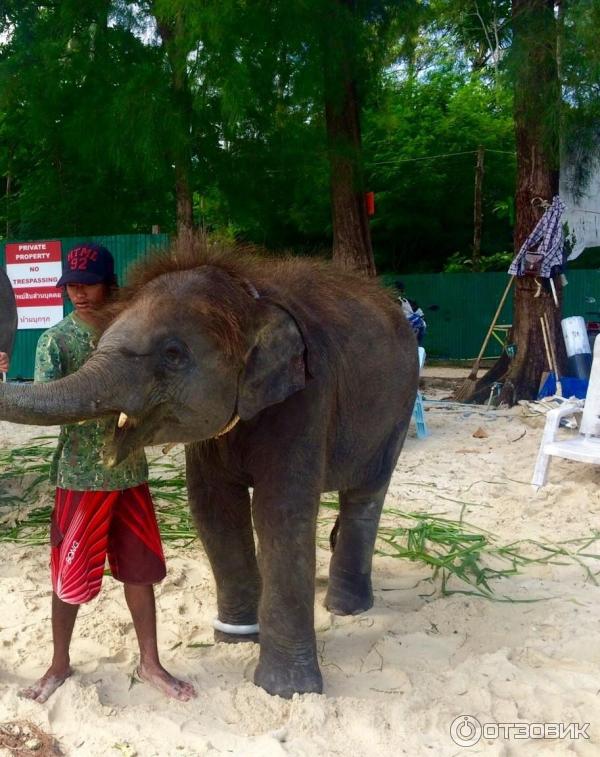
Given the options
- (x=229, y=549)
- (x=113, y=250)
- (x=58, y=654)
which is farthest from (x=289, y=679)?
(x=113, y=250)

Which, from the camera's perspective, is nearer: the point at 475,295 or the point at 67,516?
the point at 67,516

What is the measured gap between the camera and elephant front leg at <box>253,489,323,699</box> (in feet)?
9.77

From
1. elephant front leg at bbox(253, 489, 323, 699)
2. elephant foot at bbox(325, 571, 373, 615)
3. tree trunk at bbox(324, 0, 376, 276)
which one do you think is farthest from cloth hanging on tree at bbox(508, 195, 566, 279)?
elephant front leg at bbox(253, 489, 323, 699)

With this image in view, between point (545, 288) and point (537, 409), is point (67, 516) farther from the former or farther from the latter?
point (545, 288)

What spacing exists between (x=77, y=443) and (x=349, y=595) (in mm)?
1638

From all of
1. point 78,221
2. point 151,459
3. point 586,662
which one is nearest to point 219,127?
point 78,221

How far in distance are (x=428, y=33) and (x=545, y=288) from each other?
354 cm

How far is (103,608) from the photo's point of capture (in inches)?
149

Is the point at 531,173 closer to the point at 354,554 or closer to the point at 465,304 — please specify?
the point at 354,554

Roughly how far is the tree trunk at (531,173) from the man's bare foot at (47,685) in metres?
7.35

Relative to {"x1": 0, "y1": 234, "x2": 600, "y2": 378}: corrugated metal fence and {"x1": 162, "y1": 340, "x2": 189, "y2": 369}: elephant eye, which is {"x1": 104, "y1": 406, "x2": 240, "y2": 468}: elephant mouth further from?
{"x1": 0, "y1": 234, "x2": 600, "y2": 378}: corrugated metal fence

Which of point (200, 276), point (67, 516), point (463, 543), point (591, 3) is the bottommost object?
point (463, 543)

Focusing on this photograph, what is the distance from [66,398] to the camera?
2303 millimetres

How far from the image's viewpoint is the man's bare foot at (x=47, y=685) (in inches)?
114
